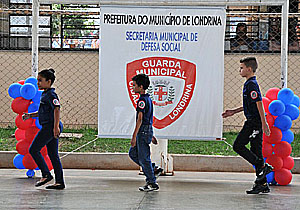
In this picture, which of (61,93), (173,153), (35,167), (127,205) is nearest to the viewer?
(127,205)

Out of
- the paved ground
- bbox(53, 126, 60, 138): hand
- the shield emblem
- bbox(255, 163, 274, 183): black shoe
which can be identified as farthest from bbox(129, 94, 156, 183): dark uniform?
bbox(255, 163, 274, 183): black shoe

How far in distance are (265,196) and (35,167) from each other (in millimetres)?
2879

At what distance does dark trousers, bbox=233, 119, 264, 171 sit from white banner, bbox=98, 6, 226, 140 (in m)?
0.80

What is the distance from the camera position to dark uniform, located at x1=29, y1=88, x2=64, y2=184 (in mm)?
6301

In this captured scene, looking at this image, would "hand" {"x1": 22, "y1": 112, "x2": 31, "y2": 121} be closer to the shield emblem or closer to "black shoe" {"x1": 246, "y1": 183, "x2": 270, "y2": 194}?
the shield emblem

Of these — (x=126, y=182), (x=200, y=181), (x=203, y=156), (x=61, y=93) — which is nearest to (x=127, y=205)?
(x=126, y=182)

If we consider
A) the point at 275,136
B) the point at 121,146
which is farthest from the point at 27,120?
the point at 275,136

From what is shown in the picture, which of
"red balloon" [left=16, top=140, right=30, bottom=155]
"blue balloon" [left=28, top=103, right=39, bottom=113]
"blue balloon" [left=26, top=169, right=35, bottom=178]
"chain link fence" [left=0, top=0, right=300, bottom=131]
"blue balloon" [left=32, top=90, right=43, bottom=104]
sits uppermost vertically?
"chain link fence" [left=0, top=0, right=300, bottom=131]

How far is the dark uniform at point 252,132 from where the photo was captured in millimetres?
6219

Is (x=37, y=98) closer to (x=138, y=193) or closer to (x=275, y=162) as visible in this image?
(x=138, y=193)

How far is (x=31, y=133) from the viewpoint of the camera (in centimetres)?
685

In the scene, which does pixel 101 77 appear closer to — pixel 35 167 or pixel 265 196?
pixel 35 167

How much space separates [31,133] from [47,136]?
24.6 inches

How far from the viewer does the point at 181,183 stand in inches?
271
